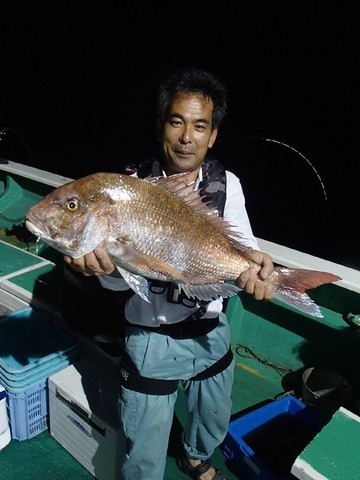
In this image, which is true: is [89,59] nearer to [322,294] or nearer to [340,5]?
[340,5]

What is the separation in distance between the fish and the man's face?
10.8 inches

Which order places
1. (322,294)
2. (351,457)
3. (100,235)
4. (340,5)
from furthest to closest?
1. (340,5)
2. (322,294)
3. (351,457)
4. (100,235)

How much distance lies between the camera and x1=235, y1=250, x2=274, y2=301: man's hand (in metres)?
2.36

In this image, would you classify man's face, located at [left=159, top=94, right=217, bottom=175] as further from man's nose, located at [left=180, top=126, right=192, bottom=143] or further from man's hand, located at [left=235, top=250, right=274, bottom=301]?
man's hand, located at [left=235, top=250, right=274, bottom=301]

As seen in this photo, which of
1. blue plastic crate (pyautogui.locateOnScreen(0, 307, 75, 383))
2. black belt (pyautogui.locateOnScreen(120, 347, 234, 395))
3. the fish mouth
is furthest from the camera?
blue plastic crate (pyautogui.locateOnScreen(0, 307, 75, 383))

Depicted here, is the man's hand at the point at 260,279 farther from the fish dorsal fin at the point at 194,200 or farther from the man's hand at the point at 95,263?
the man's hand at the point at 95,263

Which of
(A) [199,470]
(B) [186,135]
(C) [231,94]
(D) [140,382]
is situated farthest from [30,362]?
(C) [231,94]

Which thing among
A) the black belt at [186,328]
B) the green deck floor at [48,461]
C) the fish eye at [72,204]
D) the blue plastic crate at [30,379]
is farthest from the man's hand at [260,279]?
the blue plastic crate at [30,379]

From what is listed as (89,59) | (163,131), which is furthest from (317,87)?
(163,131)

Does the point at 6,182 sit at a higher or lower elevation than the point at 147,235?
lower

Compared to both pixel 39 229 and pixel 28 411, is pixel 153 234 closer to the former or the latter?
pixel 39 229

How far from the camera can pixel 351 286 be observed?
357 centimetres

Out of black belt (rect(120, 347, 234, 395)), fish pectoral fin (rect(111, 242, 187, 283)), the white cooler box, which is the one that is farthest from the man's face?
the white cooler box

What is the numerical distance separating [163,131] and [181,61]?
19.3 m
